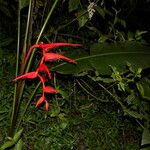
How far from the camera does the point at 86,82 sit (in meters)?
2.74

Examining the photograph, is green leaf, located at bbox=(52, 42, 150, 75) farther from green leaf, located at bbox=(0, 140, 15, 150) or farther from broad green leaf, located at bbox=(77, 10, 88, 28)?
green leaf, located at bbox=(0, 140, 15, 150)

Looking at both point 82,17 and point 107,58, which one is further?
point 82,17

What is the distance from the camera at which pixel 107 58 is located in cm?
214

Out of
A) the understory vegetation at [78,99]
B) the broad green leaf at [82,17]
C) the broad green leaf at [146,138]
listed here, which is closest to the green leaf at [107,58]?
the understory vegetation at [78,99]

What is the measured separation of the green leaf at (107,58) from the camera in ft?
6.77

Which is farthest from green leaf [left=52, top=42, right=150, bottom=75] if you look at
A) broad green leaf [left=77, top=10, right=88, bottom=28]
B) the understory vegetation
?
broad green leaf [left=77, top=10, right=88, bottom=28]

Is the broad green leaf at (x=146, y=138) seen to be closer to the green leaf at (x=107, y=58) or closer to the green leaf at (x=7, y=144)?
the green leaf at (x=107, y=58)

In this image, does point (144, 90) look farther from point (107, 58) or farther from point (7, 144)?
point (7, 144)

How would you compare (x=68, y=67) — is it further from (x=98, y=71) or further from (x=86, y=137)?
(x=86, y=137)

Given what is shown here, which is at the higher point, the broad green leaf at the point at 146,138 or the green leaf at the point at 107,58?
the green leaf at the point at 107,58

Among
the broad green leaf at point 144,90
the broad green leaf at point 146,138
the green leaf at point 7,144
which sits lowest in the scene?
the green leaf at point 7,144

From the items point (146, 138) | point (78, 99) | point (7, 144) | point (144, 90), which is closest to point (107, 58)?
point (144, 90)

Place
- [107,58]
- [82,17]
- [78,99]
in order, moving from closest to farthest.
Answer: [107,58] → [82,17] → [78,99]

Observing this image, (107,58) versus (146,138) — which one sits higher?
(107,58)
